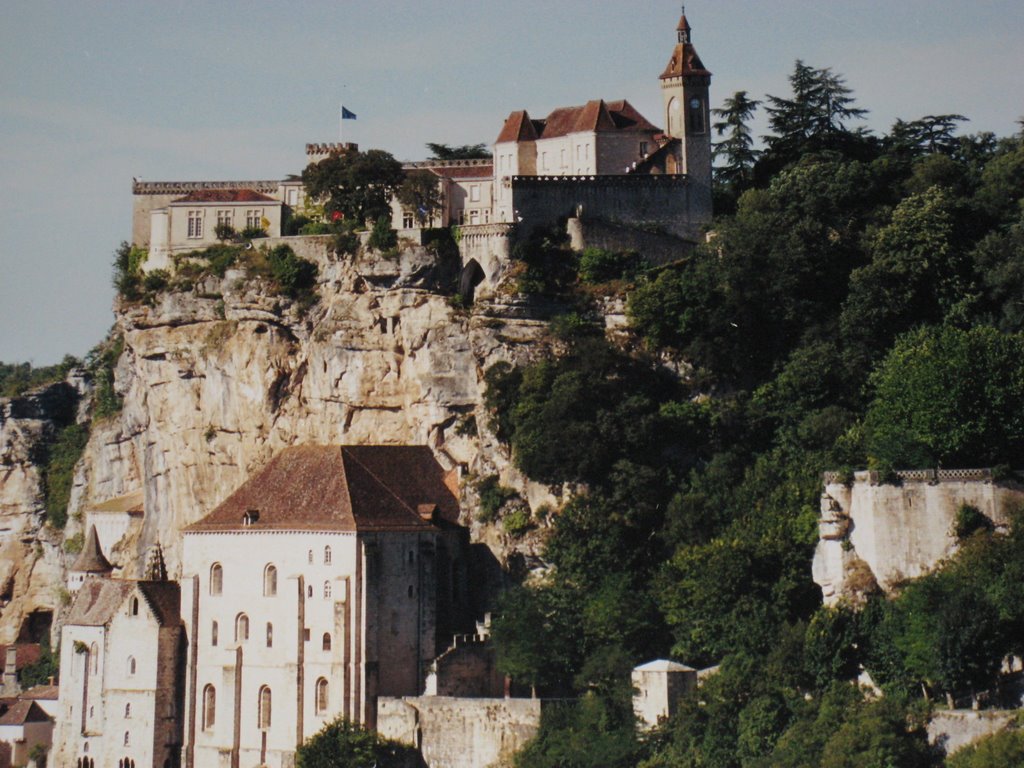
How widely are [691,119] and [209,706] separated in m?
29.5

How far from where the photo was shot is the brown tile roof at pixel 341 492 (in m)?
88.6

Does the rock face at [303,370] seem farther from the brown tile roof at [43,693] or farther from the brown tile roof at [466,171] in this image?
the brown tile roof at [466,171]

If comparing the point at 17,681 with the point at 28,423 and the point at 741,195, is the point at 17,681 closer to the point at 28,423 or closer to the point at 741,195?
the point at 28,423

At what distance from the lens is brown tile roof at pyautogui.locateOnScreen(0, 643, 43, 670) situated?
118 meters

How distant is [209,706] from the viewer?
9088 cm

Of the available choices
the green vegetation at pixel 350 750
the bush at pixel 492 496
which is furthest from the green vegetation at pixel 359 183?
the green vegetation at pixel 350 750

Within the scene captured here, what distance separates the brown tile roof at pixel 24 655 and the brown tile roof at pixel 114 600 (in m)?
19.6

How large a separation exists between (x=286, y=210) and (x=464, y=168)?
26.3 ft

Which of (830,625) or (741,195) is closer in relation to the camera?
(830,625)

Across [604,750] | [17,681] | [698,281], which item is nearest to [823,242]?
[698,281]

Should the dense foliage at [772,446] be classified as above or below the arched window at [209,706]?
above

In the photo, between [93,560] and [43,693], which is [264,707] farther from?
[43,693]

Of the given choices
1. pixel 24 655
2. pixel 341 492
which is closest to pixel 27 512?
pixel 24 655

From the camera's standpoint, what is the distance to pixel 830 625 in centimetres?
7744
